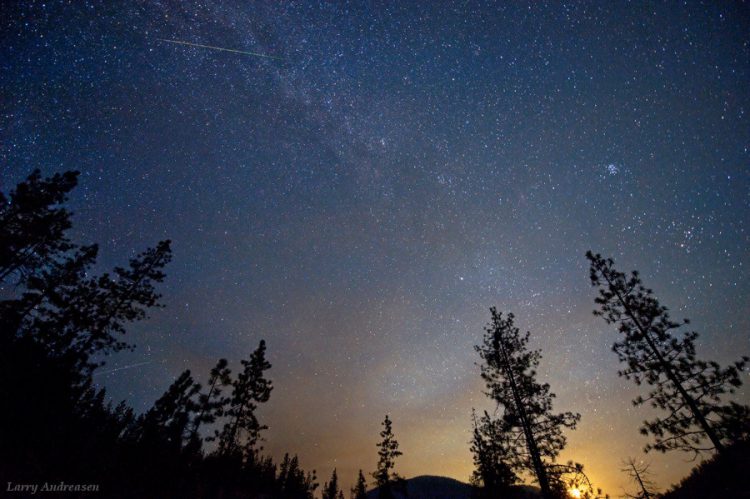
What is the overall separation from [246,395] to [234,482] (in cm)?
3456

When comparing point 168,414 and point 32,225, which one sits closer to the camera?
Answer: point 32,225

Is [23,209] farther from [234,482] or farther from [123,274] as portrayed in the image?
[234,482]

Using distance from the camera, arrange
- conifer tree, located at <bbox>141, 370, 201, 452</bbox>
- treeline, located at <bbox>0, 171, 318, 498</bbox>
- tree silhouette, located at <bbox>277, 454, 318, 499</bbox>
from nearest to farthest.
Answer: treeline, located at <bbox>0, 171, 318, 498</bbox>
conifer tree, located at <bbox>141, 370, 201, 452</bbox>
tree silhouette, located at <bbox>277, 454, 318, 499</bbox>

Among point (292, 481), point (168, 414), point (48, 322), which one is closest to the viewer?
point (48, 322)

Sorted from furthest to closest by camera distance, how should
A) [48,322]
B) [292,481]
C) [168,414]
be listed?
[292,481], [168,414], [48,322]


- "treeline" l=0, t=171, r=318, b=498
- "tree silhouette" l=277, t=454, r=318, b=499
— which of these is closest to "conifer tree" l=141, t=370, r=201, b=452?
"treeline" l=0, t=171, r=318, b=498

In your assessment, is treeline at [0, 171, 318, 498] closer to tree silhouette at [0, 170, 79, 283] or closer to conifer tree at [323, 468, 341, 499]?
tree silhouette at [0, 170, 79, 283]

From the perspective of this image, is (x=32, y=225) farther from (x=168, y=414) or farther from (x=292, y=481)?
(x=292, y=481)

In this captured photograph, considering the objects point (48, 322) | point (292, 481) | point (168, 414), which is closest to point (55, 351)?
point (48, 322)

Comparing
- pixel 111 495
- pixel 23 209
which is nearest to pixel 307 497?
pixel 111 495

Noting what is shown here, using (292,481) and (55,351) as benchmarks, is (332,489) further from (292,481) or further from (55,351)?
(55,351)

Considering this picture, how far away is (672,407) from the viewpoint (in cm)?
1309

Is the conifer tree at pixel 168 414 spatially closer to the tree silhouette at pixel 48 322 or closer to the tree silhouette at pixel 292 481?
the tree silhouette at pixel 48 322

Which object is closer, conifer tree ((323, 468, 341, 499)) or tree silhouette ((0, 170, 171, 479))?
tree silhouette ((0, 170, 171, 479))
